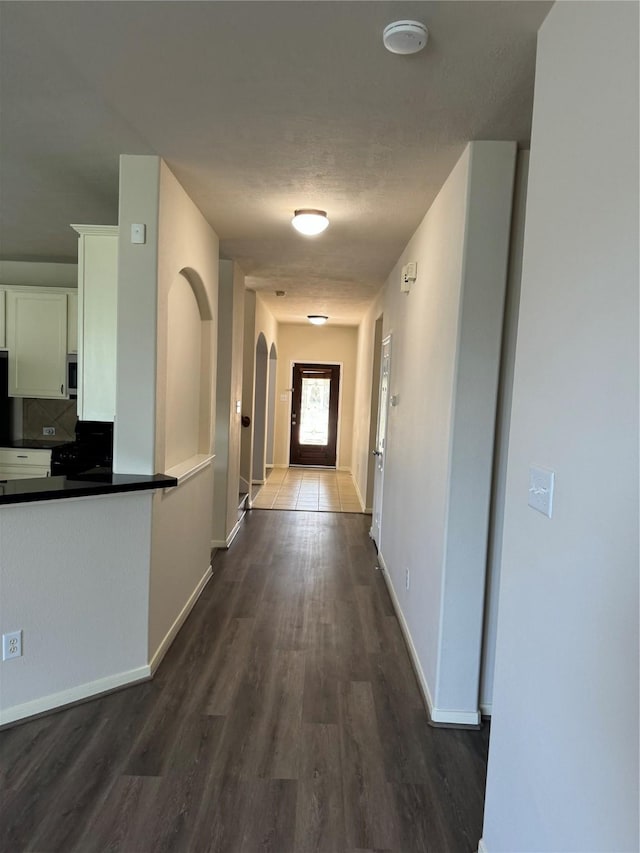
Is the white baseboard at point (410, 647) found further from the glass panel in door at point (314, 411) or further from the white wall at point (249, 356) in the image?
the glass panel in door at point (314, 411)

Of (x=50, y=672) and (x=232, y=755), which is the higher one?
(x=50, y=672)

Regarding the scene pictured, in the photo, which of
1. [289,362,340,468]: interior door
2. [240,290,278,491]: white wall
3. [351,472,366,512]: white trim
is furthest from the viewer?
[289,362,340,468]: interior door

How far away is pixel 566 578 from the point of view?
1.13 metres

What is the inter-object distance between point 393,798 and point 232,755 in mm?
658

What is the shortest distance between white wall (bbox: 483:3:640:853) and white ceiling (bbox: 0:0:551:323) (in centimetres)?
38

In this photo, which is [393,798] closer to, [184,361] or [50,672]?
[50,672]

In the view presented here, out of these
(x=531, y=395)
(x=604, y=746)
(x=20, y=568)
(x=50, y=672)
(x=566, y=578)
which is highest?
(x=531, y=395)

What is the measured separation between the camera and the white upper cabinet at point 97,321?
8.70 feet

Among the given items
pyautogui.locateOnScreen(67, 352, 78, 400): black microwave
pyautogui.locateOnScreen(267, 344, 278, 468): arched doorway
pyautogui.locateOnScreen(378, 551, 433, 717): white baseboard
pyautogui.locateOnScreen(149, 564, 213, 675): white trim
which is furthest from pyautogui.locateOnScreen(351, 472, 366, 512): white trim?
pyautogui.locateOnScreen(67, 352, 78, 400): black microwave

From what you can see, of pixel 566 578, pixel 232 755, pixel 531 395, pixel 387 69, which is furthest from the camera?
pixel 232 755

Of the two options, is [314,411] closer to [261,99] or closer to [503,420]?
[503,420]

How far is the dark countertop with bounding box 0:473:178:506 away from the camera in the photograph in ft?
6.89

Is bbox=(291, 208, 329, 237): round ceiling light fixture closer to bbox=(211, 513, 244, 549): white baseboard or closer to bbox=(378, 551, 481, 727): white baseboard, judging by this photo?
bbox=(378, 551, 481, 727): white baseboard

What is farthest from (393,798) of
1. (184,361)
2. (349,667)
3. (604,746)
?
(184,361)
